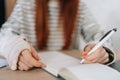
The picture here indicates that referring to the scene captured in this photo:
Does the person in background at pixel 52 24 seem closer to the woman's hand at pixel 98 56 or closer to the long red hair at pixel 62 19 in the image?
the long red hair at pixel 62 19

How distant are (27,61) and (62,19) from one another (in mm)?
450

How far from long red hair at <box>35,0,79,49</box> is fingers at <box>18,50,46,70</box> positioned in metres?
0.34

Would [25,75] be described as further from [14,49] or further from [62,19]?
[62,19]

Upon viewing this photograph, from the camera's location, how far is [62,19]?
1.12 m

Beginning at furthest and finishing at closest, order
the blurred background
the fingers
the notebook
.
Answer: the blurred background → the fingers → the notebook

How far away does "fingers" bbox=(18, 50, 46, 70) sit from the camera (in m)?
0.72

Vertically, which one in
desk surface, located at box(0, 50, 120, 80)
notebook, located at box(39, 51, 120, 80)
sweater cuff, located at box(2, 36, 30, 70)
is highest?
sweater cuff, located at box(2, 36, 30, 70)

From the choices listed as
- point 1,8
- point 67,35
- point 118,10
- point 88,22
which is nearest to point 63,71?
point 67,35

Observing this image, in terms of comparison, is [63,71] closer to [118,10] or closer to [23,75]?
[23,75]

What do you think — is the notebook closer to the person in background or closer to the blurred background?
the person in background

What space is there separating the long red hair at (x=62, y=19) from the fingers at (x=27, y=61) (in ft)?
1.13

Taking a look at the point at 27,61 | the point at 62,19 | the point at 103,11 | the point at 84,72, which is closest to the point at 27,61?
the point at 27,61

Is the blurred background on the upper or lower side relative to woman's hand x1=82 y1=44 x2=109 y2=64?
upper

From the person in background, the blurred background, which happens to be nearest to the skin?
the person in background
